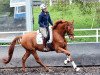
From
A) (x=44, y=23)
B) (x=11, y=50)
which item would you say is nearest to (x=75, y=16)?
(x=11, y=50)

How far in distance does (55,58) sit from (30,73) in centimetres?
171

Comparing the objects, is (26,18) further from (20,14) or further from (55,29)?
(55,29)

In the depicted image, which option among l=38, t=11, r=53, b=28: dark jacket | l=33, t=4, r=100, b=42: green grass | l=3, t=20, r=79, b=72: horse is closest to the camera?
l=3, t=20, r=79, b=72: horse

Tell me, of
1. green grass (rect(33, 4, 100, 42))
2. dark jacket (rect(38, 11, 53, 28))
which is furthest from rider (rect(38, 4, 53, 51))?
green grass (rect(33, 4, 100, 42))

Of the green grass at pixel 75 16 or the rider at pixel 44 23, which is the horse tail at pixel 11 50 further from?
the green grass at pixel 75 16

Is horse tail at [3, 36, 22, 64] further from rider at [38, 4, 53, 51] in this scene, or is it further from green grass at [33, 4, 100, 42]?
green grass at [33, 4, 100, 42]

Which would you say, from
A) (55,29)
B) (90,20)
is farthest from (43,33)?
(90,20)

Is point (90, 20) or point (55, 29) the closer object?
point (55, 29)

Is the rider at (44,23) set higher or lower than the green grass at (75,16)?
higher

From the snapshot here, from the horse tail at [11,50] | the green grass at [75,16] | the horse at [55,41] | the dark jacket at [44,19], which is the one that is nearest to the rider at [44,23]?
the dark jacket at [44,19]

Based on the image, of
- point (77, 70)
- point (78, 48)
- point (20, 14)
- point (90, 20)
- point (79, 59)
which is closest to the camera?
point (77, 70)

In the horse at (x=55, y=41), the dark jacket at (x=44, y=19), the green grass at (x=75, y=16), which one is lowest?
the green grass at (x=75, y=16)

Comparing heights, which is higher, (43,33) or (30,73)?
(43,33)

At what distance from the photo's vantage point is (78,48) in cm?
1600
